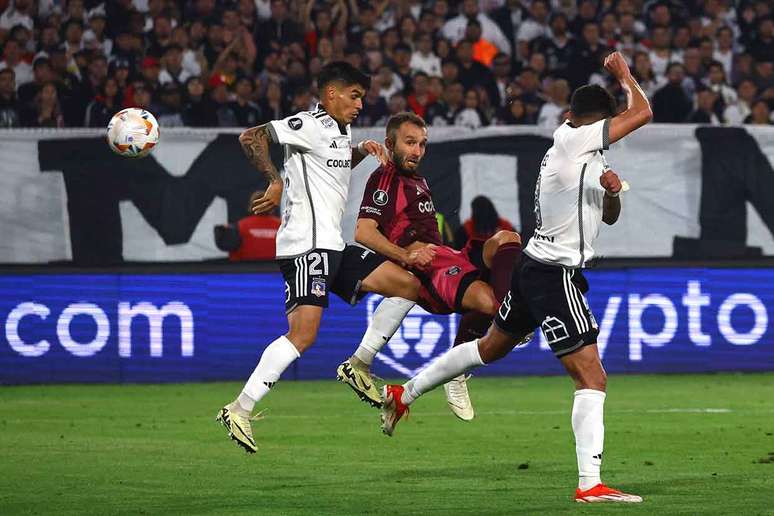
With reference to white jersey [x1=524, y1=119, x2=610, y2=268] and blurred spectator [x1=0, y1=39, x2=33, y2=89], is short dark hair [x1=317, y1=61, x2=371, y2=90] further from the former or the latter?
blurred spectator [x1=0, y1=39, x2=33, y2=89]

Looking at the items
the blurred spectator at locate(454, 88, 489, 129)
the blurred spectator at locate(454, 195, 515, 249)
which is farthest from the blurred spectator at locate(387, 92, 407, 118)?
the blurred spectator at locate(454, 195, 515, 249)

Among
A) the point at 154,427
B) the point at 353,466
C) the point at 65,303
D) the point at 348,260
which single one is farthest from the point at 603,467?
the point at 65,303

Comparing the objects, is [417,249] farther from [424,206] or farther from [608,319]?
[608,319]

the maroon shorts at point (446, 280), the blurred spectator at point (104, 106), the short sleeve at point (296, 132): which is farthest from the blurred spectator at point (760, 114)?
the short sleeve at point (296, 132)

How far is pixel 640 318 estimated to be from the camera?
15.1m

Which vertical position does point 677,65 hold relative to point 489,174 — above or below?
above

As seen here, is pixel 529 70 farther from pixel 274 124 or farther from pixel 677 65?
pixel 274 124

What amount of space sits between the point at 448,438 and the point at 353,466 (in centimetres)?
161

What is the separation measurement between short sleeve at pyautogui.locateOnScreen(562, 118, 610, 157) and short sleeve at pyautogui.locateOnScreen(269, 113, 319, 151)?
6.51ft

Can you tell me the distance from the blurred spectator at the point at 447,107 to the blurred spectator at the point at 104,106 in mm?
3688

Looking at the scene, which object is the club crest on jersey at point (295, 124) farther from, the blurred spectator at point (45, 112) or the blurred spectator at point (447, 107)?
the blurred spectator at point (447, 107)

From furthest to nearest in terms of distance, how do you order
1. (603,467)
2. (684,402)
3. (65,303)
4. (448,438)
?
(65,303), (684,402), (448,438), (603,467)

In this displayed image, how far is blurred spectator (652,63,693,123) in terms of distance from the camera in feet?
59.8

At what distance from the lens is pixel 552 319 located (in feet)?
24.3
